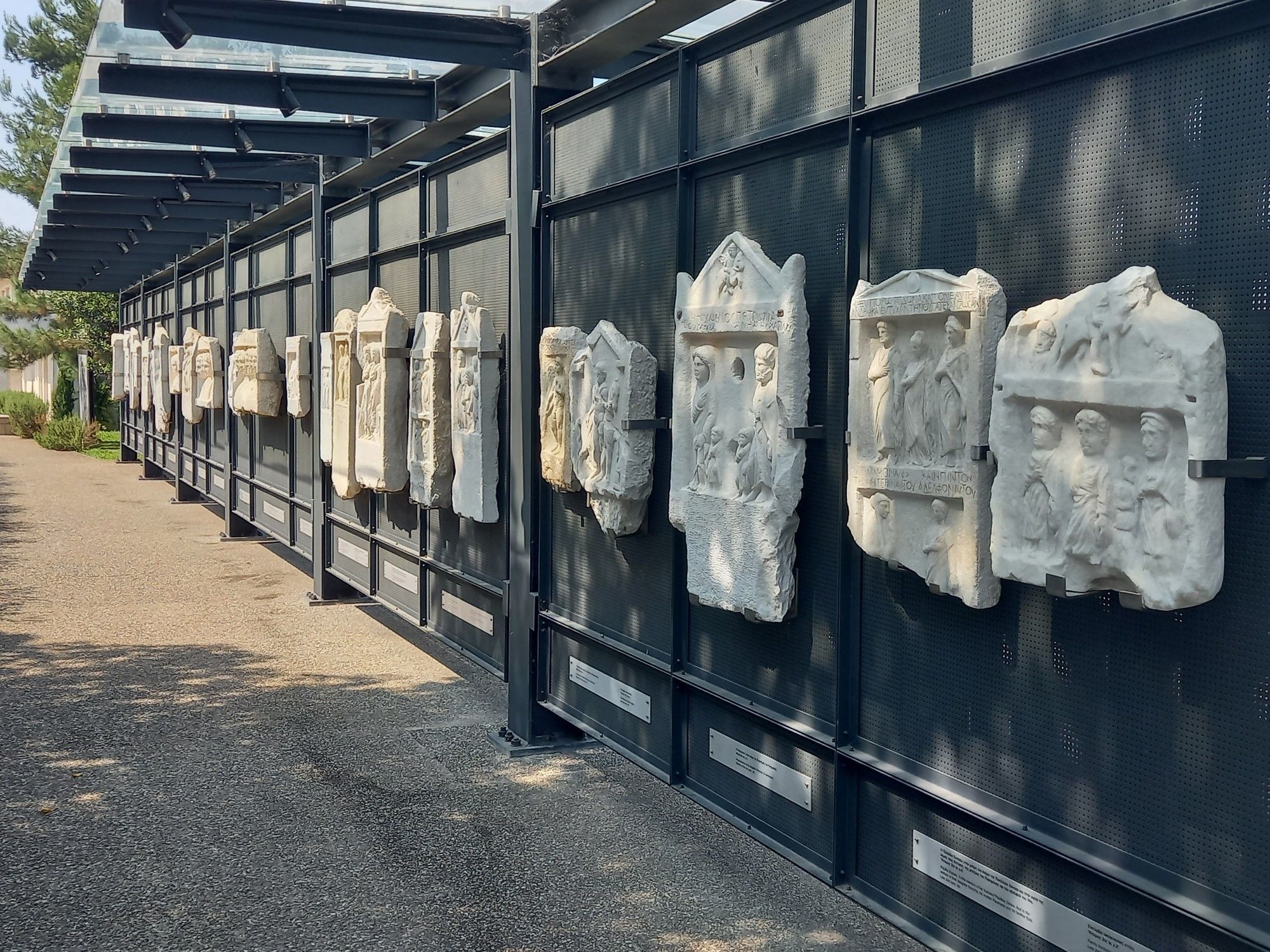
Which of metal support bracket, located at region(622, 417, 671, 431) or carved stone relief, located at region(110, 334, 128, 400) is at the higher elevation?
→ carved stone relief, located at region(110, 334, 128, 400)

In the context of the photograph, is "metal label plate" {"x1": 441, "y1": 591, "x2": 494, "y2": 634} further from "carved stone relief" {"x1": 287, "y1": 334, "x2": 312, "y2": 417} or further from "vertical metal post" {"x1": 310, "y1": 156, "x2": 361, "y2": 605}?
"carved stone relief" {"x1": 287, "y1": 334, "x2": 312, "y2": 417}

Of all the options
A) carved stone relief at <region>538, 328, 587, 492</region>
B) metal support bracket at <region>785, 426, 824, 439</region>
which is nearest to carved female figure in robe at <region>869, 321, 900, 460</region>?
metal support bracket at <region>785, 426, 824, 439</region>

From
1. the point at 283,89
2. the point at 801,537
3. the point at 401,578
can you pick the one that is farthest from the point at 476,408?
the point at 801,537

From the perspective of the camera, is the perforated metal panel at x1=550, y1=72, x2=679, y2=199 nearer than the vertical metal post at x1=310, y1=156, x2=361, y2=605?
Yes

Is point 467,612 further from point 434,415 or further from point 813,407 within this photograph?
point 813,407

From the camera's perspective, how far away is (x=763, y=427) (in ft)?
17.6

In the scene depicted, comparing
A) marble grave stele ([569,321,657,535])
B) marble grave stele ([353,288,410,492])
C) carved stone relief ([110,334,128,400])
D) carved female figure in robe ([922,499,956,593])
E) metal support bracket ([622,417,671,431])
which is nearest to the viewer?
carved female figure in robe ([922,499,956,593])

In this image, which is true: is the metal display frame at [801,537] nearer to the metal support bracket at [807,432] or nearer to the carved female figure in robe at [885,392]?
the metal support bracket at [807,432]

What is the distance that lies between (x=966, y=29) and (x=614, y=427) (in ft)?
9.10

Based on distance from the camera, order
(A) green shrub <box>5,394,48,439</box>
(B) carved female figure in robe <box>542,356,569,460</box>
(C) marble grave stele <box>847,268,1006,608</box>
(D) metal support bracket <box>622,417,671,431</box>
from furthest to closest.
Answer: (A) green shrub <box>5,394,48,439</box> < (B) carved female figure in robe <box>542,356,569,460</box> < (D) metal support bracket <box>622,417,671,431</box> < (C) marble grave stele <box>847,268,1006,608</box>

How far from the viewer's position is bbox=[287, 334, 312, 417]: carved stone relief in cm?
1259

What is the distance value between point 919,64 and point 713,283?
140 centimetres

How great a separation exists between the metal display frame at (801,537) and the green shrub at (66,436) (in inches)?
980

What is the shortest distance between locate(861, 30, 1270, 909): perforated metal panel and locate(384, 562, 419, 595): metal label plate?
6.05m
